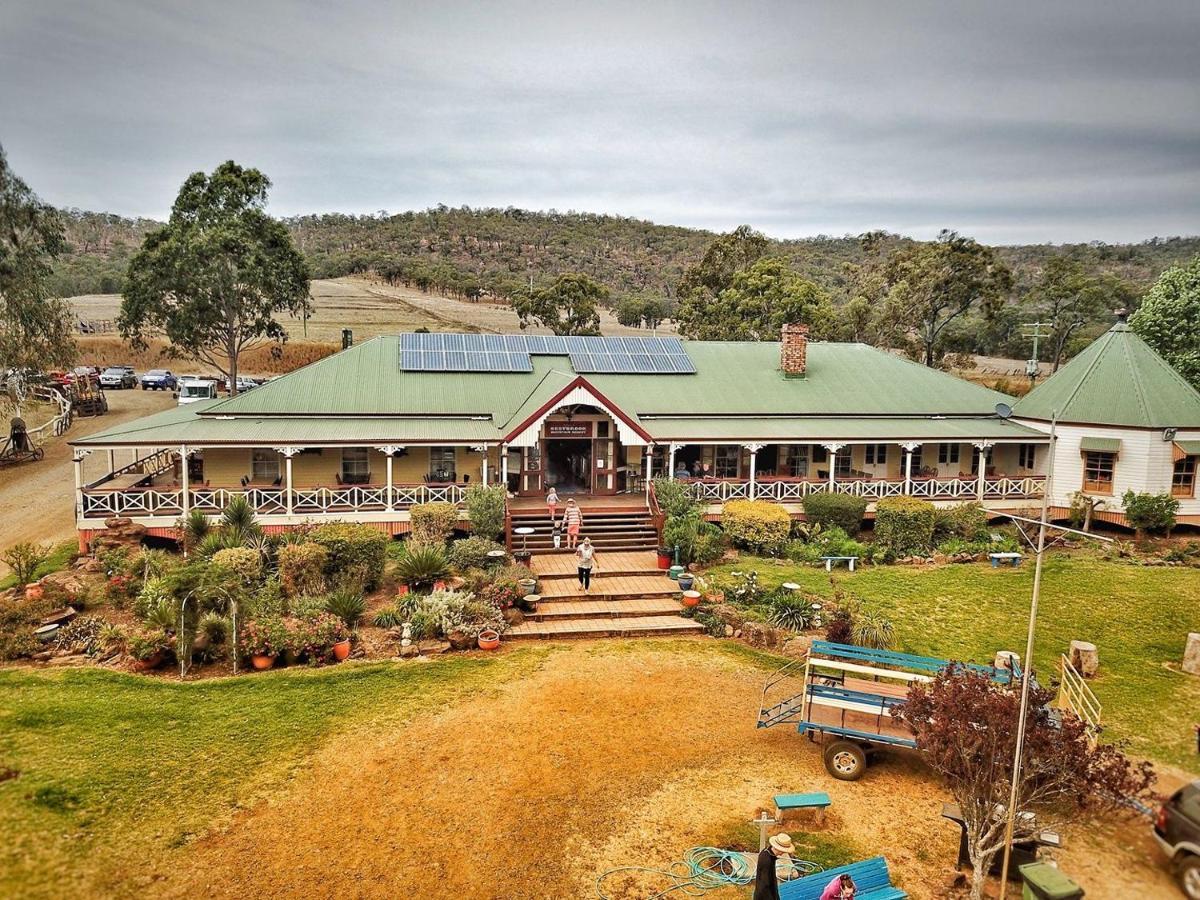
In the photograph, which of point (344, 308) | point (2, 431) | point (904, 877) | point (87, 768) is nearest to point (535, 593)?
point (87, 768)

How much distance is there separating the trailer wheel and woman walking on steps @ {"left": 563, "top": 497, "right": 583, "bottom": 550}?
1091 cm

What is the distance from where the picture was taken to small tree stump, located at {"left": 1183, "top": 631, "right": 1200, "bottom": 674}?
14.2 m

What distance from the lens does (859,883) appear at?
7746 mm

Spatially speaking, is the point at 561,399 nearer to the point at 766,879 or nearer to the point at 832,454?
the point at 832,454

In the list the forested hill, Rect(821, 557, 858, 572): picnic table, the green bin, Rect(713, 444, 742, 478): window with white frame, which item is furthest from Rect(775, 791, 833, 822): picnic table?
the forested hill

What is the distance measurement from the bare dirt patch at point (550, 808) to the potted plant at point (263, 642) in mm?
3504

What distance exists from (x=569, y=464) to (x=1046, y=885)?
20242 mm

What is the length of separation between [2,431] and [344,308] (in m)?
42.5

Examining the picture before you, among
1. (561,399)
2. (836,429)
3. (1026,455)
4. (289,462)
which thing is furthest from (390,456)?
(1026,455)

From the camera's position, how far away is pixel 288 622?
14.5 meters

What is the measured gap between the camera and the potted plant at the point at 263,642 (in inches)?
543

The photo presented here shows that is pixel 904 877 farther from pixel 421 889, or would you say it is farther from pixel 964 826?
pixel 421 889

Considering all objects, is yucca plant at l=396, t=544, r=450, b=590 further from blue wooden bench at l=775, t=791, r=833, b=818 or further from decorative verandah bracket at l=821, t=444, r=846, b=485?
decorative verandah bracket at l=821, t=444, r=846, b=485

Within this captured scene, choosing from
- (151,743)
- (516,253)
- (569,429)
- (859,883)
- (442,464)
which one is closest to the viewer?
(859,883)
